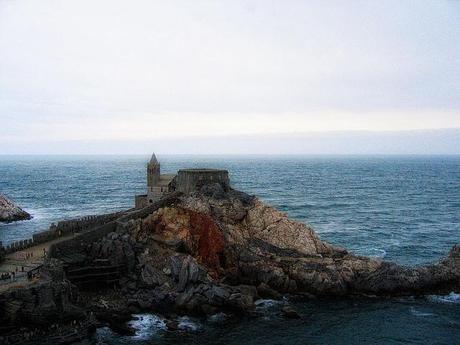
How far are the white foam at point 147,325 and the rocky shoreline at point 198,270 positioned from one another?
807 millimetres

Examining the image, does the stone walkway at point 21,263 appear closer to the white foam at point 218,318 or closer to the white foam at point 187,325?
the white foam at point 187,325

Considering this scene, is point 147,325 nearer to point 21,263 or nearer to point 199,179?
point 21,263

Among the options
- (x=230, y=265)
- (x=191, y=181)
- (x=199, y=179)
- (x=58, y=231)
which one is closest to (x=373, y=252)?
(x=230, y=265)

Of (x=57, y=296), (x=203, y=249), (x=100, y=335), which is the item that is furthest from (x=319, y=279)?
(x=57, y=296)

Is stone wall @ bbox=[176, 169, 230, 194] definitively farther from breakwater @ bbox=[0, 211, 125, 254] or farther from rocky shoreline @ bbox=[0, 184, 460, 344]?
breakwater @ bbox=[0, 211, 125, 254]

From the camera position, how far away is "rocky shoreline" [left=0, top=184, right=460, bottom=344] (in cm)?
3884

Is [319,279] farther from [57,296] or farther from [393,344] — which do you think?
[57,296]

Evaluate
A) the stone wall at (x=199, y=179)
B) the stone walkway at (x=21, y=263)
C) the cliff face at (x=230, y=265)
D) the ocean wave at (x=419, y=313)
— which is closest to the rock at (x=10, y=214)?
the stone wall at (x=199, y=179)

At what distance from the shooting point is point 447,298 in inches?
1850

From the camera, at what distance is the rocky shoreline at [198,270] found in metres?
38.8

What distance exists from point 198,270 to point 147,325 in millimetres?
7684

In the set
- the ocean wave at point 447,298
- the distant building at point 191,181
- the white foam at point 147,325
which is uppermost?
the distant building at point 191,181

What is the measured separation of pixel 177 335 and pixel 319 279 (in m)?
17.0

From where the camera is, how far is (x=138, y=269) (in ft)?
153
